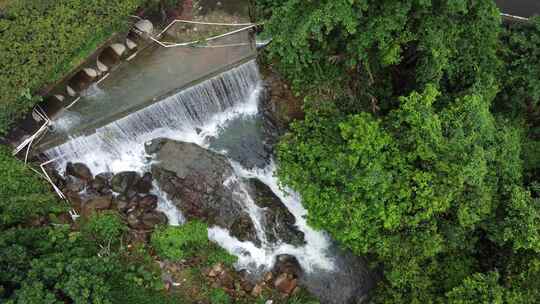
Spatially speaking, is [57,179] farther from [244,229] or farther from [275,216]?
[275,216]

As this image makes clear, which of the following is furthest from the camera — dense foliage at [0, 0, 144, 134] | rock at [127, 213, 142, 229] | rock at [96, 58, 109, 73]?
rock at [127, 213, 142, 229]

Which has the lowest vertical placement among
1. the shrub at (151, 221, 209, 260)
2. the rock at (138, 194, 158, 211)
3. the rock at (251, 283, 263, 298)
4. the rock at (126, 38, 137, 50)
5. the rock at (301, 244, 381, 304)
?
the rock at (301, 244, 381, 304)

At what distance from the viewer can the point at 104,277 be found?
25.6ft

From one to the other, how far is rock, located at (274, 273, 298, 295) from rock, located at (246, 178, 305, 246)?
0.76 metres

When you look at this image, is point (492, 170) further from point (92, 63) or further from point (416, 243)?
point (92, 63)

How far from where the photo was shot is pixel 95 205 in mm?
8648

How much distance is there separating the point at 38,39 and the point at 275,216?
592 centimetres

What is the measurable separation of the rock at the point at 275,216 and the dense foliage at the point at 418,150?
1.29 m

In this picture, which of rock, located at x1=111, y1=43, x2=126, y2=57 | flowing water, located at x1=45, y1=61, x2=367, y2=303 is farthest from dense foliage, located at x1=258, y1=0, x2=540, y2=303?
rock, located at x1=111, y1=43, x2=126, y2=57

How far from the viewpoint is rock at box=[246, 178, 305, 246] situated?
915 cm

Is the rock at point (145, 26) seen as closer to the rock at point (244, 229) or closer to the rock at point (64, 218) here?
the rock at point (64, 218)

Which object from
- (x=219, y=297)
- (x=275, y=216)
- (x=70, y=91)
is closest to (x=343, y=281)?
(x=275, y=216)

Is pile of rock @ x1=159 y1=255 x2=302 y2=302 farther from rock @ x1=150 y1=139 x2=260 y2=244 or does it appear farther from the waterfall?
the waterfall

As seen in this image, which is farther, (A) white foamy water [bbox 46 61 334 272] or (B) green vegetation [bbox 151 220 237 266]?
(B) green vegetation [bbox 151 220 237 266]
